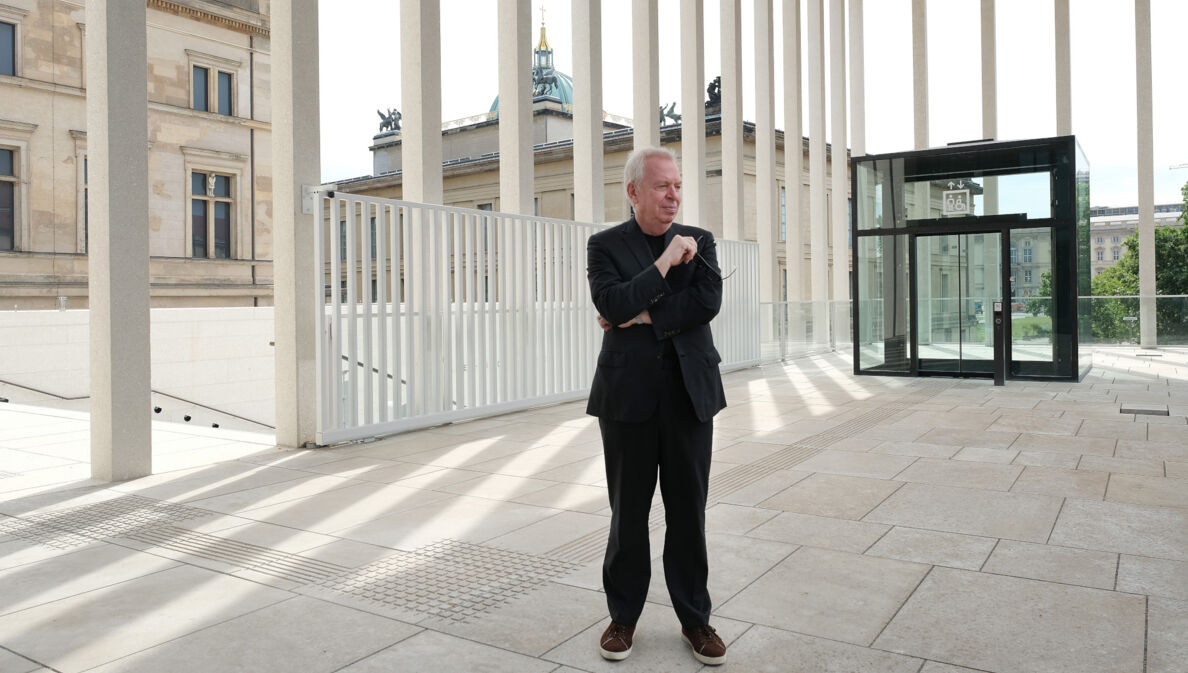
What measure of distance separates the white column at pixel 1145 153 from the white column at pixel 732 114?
1016 cm

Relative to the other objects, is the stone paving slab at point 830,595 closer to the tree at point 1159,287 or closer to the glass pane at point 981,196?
the glass pane at point 981,196

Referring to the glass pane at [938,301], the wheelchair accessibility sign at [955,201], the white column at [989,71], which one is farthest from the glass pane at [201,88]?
the wheelchair accessibility sign at [955,201]

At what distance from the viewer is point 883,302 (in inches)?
606

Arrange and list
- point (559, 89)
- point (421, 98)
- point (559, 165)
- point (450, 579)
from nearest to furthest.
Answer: point (450, 579)
point (421, 98)
point (559, 165)
point (559, 89)

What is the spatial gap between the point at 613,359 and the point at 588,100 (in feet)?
38.8

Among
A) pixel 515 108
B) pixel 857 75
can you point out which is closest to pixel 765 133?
pixel 857 75

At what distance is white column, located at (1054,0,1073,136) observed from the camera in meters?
23.2

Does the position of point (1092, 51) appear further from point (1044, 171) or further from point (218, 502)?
point (218, 502)

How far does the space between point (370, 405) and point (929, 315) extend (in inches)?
387

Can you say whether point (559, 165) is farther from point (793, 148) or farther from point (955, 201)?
point (955, 201)

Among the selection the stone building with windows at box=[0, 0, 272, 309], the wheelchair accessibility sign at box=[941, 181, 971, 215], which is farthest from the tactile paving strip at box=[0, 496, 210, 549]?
the stone building with windows at box=[0, 0, 272, 309]

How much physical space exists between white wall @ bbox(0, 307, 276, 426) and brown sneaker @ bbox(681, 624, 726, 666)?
14.5 metres

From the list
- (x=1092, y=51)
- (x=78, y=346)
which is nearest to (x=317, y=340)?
(x=78, y=346)

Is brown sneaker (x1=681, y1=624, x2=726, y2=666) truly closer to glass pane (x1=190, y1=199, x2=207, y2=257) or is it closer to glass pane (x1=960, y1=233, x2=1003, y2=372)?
glass pane (x1=960, y1=233, x2=1003, y2=372)
